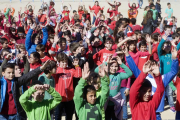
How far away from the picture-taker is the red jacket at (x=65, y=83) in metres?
4.82

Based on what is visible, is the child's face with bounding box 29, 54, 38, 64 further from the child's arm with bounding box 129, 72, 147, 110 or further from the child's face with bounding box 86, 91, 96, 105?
the child's arm with bounding box 129, 72, 147, 110

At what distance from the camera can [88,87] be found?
153 inches

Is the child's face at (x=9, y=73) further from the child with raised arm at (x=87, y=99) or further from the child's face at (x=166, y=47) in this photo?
the child's face at (x=166, y=47)

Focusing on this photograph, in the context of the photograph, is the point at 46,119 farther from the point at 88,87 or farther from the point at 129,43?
the point at 129,43

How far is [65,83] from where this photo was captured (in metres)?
4.84

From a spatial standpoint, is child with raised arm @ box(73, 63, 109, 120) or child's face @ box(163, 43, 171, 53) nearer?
child with raised arm @ box(73, 63, 109, 120)

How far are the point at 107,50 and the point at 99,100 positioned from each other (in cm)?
240

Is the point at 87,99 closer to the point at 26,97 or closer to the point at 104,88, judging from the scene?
the point at 104,88

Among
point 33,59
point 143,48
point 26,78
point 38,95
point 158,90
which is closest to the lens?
point 158,90

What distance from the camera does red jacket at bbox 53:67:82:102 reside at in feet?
15.8

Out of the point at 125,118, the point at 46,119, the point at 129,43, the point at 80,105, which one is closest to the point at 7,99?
the point at 46,119

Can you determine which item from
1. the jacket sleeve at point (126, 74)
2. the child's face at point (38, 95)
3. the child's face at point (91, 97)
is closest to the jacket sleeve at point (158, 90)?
the child's face at point (91, 97)

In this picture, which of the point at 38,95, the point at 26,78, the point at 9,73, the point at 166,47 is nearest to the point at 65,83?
the point at 26,78

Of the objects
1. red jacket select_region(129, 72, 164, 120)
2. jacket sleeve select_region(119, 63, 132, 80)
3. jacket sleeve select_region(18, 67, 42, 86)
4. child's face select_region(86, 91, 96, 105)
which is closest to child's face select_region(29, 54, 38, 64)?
jacket sleeve select_region(18, 67, 42, 86)
